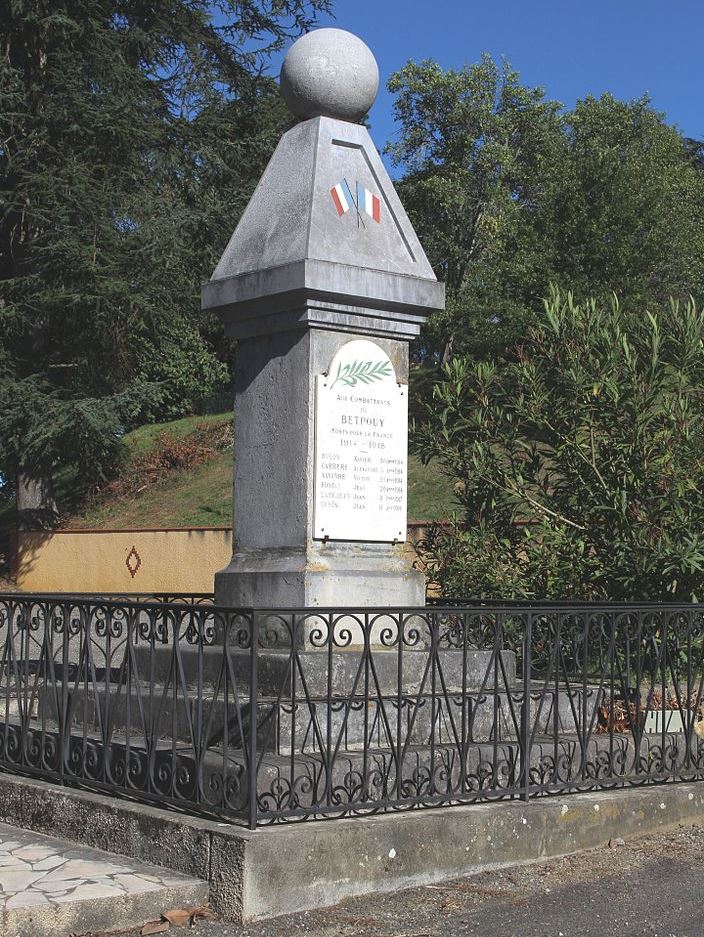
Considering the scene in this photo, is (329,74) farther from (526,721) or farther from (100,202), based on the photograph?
(100,202)

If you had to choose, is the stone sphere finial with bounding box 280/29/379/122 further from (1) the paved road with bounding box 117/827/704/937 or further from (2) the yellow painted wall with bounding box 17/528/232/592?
(2) the yellow painted wall with bounding box 17/528/232/592

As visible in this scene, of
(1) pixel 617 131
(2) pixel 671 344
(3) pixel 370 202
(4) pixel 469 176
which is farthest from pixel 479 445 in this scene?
(4) pixel 469 176

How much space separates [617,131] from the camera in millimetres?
35625

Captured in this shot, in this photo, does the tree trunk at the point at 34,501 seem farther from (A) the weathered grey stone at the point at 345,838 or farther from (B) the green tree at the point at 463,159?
(A) the weathered grey stone at the point at 345,838

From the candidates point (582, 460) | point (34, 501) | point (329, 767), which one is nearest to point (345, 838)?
point (329, 767)

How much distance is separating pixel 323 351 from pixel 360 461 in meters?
0.70

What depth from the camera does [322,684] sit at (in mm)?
6883

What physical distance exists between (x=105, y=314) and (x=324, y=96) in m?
17.2

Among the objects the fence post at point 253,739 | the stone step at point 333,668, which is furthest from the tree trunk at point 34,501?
the fence post at point 253,739

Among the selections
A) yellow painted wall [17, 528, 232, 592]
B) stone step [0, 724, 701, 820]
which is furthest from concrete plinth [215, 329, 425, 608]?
yellow painted wall [17, 528, 232, 592]

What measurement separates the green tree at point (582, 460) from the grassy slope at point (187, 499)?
49.1 ft

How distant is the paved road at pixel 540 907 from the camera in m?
5.34

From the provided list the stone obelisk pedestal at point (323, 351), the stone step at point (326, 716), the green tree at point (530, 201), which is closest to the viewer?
the stone step at point (326, 716)

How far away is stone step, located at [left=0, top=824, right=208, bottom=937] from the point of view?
16.6 feet
